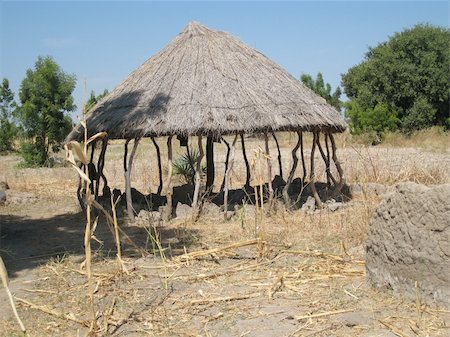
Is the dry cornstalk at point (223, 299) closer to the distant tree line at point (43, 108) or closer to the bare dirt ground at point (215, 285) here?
the bare dirt ground at point (215, 285)

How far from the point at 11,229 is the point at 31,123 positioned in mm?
11646

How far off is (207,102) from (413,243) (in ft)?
17.7

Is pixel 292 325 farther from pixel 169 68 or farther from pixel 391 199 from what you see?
pixel 169 68

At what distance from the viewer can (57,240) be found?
8.11 meters

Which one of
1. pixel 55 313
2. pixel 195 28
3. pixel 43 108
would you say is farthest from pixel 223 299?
pixel 43 108

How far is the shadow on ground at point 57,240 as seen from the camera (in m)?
6.95

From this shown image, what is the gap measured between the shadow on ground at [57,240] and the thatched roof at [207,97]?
1.61 meters

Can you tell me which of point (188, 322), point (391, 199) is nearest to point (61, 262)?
point (188, 322)

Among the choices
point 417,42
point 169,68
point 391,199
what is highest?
point 417,42

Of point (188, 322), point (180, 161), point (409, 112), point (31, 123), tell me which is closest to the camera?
point (188, 322)

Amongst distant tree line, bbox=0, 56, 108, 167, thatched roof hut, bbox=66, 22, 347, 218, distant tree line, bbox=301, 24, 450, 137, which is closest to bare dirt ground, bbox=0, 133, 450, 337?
thatched roof hut, bbox=66, 22, 347, 218

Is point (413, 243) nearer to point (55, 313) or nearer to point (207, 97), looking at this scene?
point (55, 313)

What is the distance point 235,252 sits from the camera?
6707 mm

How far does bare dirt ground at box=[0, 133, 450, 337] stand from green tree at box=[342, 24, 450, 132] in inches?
638
